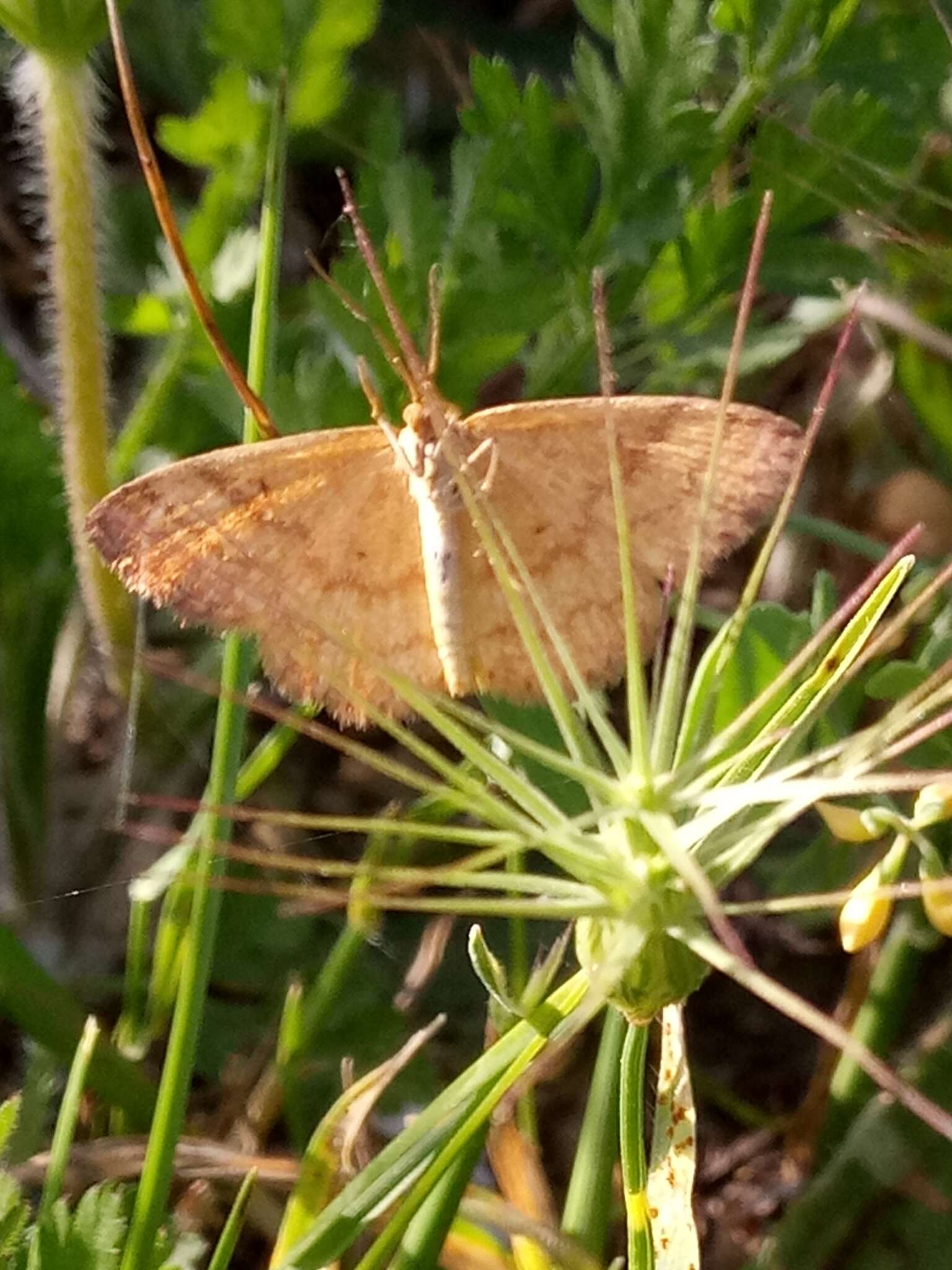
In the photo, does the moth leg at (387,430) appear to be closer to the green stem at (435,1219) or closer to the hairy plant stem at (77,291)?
the hairy plant stem at (77,291)

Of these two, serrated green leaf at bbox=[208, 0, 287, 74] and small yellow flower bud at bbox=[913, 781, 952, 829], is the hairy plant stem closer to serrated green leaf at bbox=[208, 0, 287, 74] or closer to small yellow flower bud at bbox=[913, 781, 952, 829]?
serrated green leaf at bbox=[208, 0, 287, 74]

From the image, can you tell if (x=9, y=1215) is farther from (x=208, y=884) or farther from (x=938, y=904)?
(x=938, y=904)

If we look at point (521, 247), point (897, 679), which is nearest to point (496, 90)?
point (521, 247)

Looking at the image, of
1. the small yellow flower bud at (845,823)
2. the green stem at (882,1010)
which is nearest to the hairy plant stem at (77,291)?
the small yellow flower bud at (845,823)

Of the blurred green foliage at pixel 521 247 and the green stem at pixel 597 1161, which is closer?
the green stem at pixel 597 1161

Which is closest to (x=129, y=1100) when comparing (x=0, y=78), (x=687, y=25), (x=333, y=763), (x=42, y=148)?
(x=333, y=763)

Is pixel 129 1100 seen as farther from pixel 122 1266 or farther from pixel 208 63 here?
pixel 208 63

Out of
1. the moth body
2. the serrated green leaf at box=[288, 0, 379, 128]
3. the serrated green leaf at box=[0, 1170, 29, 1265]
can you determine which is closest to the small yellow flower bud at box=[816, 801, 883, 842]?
the moth body
